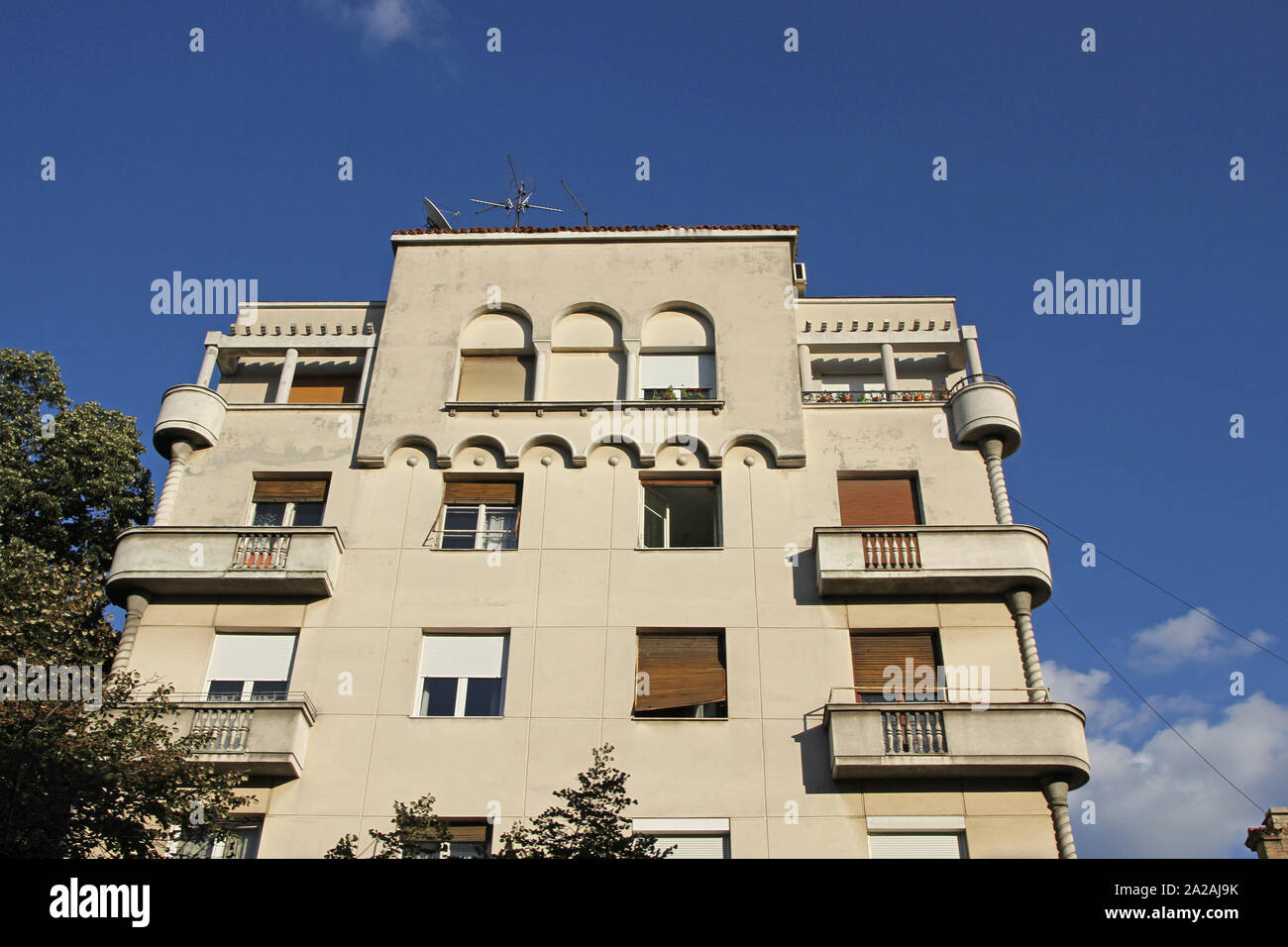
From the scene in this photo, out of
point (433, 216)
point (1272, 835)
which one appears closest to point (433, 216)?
point (433, 216)

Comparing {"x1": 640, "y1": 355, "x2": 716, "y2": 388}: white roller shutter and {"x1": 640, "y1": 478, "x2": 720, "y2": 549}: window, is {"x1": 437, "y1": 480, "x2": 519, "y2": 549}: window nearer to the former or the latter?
{"x1": 640, "y1": 478, "x2": 720, "y2": 549}: window

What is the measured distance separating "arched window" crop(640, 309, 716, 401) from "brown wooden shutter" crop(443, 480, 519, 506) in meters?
3.86

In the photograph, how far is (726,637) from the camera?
22.3m

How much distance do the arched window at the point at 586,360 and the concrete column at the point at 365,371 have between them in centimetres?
410

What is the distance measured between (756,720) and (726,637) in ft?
5.76

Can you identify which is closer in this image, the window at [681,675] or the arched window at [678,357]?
the window at [681,675]

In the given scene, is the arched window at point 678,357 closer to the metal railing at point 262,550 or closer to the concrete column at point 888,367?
the concrete column at point 888,367

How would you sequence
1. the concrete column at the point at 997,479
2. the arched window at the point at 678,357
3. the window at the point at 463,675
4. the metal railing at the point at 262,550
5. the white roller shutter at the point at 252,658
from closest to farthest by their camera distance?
1. the window at the point at 463,675
2. the white roller shutter at the point at 252,658
3. the metal railing at the point at 262,550
4. the concrete column at the point at 997,479
5. the arched window at the point at 678,357

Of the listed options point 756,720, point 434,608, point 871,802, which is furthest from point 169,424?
point 871,802

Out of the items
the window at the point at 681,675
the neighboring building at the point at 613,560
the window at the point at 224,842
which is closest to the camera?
the window at the point at 224,842

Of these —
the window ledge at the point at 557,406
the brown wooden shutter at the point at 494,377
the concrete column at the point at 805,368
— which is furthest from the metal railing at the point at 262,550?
the concrete column at the point at 805,368

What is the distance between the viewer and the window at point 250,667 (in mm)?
22250

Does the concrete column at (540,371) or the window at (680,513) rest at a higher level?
the concrete column at (540,371)
